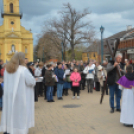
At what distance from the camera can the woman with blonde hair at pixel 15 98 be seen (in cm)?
480

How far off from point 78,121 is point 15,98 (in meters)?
2.41

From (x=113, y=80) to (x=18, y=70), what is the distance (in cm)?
372

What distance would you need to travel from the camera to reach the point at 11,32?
198ft

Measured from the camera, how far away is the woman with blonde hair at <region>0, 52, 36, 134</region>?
480 cm

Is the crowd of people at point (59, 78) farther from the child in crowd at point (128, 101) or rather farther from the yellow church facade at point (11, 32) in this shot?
the yellow church facade at point (11, 32)

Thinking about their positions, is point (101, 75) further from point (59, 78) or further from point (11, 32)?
point (11, 32)

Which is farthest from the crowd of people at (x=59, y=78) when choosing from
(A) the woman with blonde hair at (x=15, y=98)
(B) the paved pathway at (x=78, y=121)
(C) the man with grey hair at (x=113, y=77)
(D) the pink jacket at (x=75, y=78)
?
(A) the woman with blonde hair at (x=15, y=98)

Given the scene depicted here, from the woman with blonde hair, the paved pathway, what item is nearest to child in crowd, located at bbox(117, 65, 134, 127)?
the paved pathway

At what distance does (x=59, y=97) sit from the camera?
35.1ft

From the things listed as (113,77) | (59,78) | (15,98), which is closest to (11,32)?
(59,78)

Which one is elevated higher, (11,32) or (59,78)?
(11,32)

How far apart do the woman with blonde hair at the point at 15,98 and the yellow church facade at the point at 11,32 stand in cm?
5739

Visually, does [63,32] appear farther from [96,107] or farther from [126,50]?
[96,107]

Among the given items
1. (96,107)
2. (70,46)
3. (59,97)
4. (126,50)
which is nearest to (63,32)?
(70,46)
